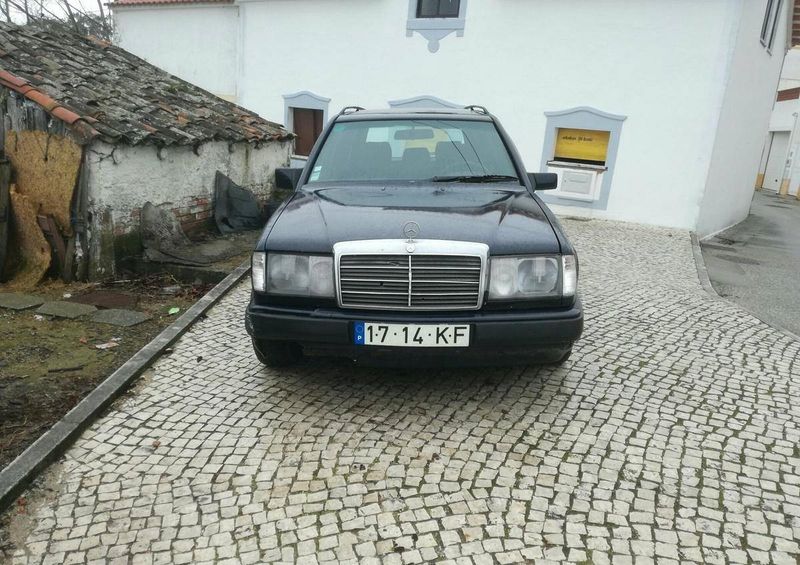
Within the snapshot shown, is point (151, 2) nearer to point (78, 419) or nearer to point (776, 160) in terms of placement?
point (78, 419)

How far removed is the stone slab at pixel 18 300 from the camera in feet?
18.1

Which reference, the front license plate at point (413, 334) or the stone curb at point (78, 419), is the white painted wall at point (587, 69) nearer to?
the stone curb at point (78, 419)

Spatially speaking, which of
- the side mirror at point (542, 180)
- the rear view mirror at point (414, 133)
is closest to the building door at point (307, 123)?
the rear view mirror at point (414, 133)

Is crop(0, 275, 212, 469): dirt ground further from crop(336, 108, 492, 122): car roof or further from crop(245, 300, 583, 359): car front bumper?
crop(336, 108, 492, 122): car roof

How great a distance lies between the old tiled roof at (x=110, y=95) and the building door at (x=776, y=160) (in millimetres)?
25055

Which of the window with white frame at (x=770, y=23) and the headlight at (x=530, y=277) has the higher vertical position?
the window with white frame at (x=770, y=23)

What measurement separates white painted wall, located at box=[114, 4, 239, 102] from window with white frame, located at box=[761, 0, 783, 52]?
1252 centimetres

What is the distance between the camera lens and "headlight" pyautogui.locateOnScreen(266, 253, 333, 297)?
3.34m

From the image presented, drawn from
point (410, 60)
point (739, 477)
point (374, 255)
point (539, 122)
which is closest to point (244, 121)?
point (410, 60)

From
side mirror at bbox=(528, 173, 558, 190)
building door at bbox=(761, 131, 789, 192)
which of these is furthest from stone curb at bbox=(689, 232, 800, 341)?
building door at bbox=(761, 131, 789, 192)

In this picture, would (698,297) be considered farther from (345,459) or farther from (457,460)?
(345,459)

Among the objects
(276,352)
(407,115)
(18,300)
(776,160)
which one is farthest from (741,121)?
(776,160)

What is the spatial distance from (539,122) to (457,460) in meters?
10.7

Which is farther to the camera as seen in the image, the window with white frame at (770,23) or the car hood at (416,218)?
the window with white frame at (770,23)
